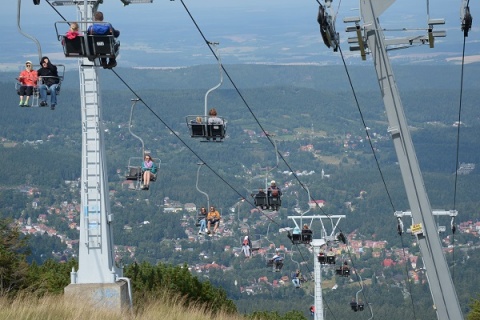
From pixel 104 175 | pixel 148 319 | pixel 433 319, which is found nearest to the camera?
pixel 148 319

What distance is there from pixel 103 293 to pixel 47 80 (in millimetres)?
2961

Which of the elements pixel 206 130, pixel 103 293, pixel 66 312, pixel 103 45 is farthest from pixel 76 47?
pixel 206 130

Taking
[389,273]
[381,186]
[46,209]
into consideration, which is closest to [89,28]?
[389,273]

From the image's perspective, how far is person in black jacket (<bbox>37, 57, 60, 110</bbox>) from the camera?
17391 mm

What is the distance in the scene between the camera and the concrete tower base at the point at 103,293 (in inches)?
717

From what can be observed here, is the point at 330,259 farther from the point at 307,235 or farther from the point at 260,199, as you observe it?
the point at 260,199

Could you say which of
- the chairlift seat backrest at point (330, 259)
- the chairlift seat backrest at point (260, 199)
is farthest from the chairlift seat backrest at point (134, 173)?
the chairlift seat backrest at point (330, 259)

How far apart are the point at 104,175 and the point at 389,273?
385ft

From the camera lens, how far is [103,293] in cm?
1845

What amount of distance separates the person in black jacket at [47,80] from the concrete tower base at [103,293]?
8.59 feet

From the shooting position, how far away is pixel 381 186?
18250 cm

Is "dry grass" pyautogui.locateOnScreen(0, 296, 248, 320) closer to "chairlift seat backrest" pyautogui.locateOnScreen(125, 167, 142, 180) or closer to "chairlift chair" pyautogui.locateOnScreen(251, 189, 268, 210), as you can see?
"chairlift seat backrest" pyautogui.locateOnScreen(125, 167, 142, 180)

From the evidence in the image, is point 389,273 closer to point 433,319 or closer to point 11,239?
point 433,319

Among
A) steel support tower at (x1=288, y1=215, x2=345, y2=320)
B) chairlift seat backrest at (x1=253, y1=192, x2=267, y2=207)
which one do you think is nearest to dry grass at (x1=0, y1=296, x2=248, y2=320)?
chairlift seat backrest at (x1=253, y1=192, x2=267, y2=207)
